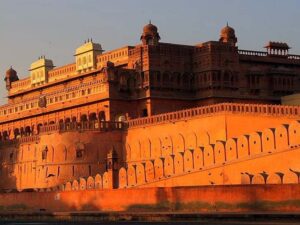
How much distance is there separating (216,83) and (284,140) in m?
22.2

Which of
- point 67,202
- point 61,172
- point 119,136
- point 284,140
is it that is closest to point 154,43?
point 119,136

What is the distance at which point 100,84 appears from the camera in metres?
64.8

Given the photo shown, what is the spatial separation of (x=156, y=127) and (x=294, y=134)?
16.7 metres

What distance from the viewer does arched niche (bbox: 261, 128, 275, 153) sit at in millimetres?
42875

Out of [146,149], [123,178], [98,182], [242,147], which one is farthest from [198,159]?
[146,149]

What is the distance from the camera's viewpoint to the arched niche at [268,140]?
4288 cm

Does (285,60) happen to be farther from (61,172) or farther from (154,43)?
(61,172)

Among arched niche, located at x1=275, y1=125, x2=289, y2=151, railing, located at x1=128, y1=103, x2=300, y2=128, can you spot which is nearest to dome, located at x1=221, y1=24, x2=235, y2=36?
railing, located at x1=128, y1=103, x2=300, y2=128

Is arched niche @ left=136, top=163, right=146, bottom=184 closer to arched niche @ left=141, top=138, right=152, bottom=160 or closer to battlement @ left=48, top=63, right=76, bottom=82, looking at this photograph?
arched niche @ left=141, top=138, right=152, bottom=160

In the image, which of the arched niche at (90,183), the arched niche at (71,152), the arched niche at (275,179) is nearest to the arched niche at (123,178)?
the arched niche at (90,183)

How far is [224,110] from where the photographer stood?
5025cm

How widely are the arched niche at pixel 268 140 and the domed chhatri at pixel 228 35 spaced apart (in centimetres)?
2662

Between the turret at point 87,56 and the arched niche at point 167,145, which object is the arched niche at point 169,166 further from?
the turret at point 87,56

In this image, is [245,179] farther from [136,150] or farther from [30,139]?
[30,139]
